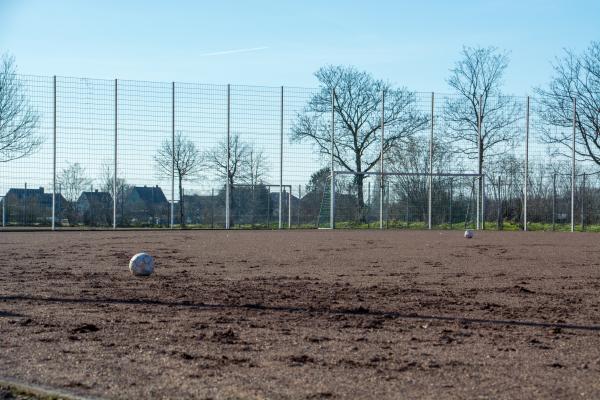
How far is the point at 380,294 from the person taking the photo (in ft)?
26.5

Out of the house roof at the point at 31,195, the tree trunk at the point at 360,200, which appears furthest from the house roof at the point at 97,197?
the tree trunk at the point at 360,200

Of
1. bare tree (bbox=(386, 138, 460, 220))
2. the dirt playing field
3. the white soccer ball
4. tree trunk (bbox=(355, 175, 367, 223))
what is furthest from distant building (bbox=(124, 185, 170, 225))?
the white soccer ball

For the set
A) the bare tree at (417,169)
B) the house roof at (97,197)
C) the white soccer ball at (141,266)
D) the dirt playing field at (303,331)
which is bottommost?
the dirt playing field at (303,331)

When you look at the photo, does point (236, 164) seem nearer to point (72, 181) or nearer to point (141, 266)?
point (72, 181)

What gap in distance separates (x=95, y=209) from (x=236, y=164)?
18.0 ft

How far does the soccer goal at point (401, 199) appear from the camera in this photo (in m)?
29.7

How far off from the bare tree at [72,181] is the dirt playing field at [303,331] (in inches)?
640

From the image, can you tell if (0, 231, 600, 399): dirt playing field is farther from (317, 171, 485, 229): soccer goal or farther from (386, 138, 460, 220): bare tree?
(386, 138, 460, 220): bare tree

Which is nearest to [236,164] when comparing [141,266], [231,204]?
[231,204]

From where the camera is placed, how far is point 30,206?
27.2 m

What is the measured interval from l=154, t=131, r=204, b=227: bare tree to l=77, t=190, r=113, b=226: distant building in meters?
2.36

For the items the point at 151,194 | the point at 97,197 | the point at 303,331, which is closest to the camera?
the point at 303,331

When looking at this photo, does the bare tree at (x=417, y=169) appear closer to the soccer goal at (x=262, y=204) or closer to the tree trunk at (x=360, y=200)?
the tree trunk at (x=360, y=200)

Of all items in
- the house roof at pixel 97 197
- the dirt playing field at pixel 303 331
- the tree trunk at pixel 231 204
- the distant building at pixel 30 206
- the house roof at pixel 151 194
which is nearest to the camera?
the dirt playing field at pixel 303 331
